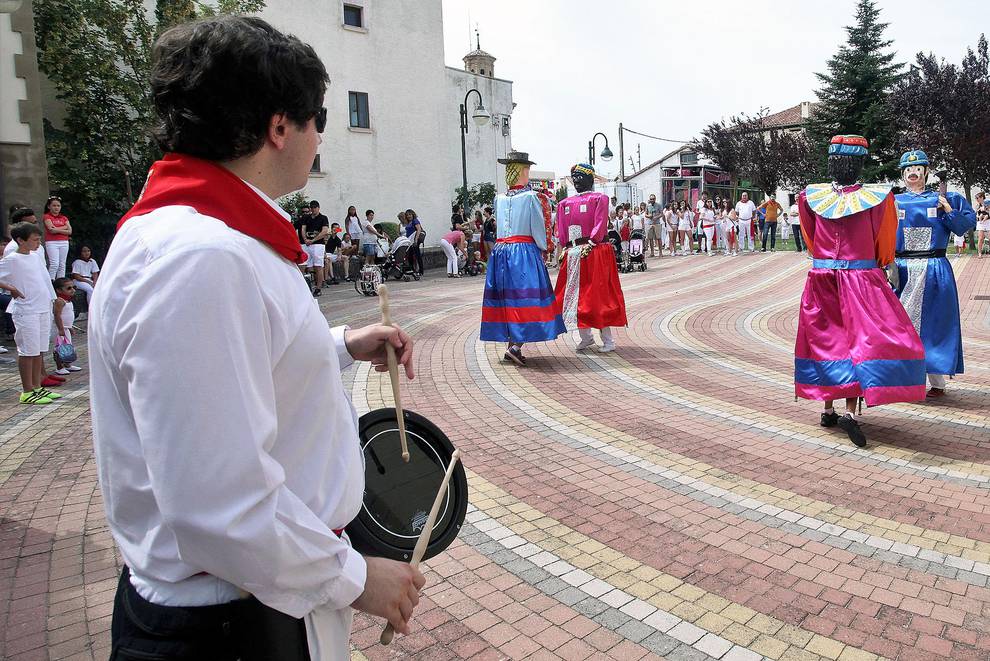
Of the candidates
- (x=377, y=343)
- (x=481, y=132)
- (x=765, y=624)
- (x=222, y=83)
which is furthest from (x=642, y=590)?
(x=481, y=132)

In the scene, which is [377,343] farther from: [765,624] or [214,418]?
[765,624]

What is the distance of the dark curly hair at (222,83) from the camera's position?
4.01 ft

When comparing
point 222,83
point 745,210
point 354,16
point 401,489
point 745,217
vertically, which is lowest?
point 401,489

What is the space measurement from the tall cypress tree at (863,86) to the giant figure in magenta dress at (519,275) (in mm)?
31616

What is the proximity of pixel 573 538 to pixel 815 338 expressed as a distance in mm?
2832

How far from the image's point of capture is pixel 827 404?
574 centimetres

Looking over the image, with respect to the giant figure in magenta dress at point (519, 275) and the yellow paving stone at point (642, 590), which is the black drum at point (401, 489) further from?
the giant figure in magenta dress at point (519, 275)

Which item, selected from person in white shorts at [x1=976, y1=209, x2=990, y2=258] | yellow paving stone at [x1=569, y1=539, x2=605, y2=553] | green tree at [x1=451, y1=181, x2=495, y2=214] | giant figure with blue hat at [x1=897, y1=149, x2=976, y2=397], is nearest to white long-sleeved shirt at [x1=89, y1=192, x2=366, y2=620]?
yellow paving stone at [x1=569, y1=539, x2=605, y2=553]

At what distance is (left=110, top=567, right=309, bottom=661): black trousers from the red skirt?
7651 millimetres

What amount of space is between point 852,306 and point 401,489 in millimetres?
4598

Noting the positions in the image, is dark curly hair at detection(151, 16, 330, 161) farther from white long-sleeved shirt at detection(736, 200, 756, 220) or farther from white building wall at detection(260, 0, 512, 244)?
white long-sleeved shirt at detection(736, 200, 756, 220)

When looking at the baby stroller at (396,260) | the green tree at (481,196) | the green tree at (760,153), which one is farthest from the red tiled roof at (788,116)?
the baby stroller at (396,260)

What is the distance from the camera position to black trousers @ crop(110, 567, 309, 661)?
1.23 meters

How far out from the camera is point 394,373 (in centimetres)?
164
